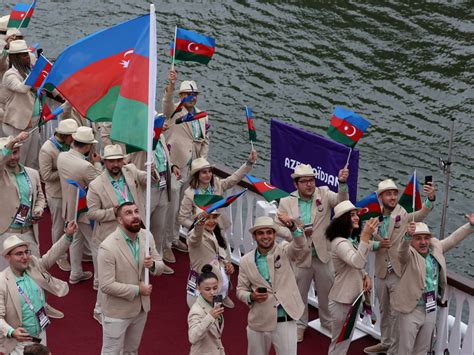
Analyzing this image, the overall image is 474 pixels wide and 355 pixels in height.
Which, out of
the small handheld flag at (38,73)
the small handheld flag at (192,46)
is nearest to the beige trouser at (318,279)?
the small handheld flag at (192,46)

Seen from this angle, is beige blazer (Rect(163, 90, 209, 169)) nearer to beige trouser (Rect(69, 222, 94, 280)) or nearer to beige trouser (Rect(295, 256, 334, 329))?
beige trouser (Rect(69, 222, 94, 280))

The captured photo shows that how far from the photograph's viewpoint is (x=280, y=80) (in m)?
25.2

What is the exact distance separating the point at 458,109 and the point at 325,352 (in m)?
12.2

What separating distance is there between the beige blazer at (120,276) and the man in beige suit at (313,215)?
1.96m

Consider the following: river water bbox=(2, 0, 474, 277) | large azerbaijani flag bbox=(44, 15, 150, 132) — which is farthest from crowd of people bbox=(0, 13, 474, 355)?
river water bbox=(2, 0, 474, 277)

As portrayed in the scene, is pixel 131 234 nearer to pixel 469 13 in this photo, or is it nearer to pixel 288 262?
pixel 288 262

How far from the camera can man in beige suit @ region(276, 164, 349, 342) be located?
39.4 feet

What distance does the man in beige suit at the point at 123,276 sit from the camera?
413 inches

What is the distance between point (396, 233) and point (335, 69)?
549 inches

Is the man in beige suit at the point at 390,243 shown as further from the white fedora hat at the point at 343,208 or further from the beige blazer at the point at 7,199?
the beige blazer at the point at 7,199

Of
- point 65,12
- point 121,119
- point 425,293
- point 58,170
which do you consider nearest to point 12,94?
point 58,170

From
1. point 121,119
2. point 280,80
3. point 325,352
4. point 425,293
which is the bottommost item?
point 280,80

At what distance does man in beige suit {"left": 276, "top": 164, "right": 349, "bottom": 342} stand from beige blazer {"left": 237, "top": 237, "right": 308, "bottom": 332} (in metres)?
1.09

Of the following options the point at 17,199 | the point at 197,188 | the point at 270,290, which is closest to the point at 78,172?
the point at 17,199
